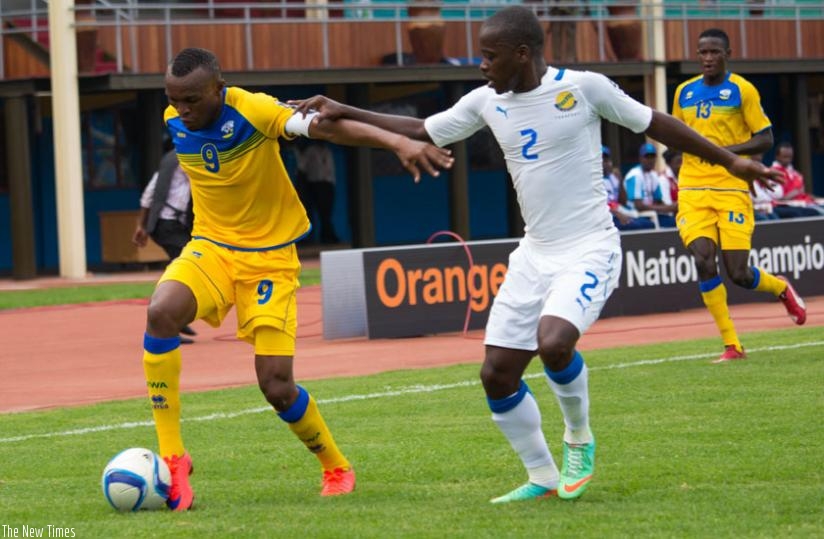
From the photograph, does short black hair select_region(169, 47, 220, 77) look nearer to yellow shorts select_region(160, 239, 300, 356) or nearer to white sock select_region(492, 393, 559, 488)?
yellow shorts select_region(160, 239, 300, 356)

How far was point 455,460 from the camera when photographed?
29.2 feet

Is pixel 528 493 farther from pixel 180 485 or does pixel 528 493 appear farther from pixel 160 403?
pixel 160 403

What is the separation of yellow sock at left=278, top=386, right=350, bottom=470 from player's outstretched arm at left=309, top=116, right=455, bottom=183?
1.40m

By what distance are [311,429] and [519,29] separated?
228 cm

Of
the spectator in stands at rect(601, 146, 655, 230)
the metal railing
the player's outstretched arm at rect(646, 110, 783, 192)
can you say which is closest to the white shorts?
the player's outstretched arm at rect(646, 110, 783, 192)

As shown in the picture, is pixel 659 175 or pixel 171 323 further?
pixel 659 175

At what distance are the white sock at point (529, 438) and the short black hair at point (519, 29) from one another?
169cm

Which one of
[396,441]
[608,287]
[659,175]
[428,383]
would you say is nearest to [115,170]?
[659,175]

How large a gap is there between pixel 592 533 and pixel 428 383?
6114 mm

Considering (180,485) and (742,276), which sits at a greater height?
(742,276)

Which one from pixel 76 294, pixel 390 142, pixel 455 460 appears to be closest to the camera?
pixel 390 142

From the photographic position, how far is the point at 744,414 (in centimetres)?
1024

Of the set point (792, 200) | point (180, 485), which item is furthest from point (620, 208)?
point (180, 485)

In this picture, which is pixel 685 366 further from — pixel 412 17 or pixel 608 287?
pixel 412 17
